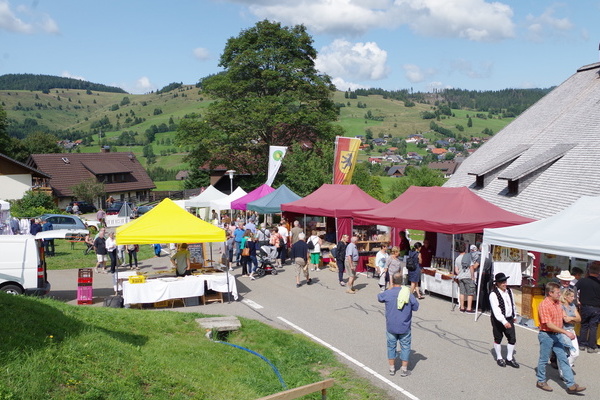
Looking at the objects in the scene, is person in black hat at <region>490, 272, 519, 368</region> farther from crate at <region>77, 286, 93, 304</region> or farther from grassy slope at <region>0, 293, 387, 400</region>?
crate at <region>77, 286, 93, 304</region>

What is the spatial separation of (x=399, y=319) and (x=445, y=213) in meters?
7.64

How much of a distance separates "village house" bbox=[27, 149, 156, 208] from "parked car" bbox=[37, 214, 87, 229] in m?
24.8

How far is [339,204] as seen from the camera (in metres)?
21.6

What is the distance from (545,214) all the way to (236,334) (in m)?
9.97

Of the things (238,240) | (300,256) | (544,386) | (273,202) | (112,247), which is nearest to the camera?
(544,386)

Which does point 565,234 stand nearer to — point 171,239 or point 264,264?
point 171,239

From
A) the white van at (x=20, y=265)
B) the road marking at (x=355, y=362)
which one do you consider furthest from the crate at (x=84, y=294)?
the road marking at (x=355, y=362)

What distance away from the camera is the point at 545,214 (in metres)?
16.2

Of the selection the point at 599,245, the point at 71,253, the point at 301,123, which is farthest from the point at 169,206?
the point at 301,123

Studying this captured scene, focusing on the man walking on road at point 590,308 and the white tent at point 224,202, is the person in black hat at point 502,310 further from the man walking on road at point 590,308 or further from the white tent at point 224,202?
the white tent at point 224,202

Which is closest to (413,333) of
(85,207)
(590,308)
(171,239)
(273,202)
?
(590,308)

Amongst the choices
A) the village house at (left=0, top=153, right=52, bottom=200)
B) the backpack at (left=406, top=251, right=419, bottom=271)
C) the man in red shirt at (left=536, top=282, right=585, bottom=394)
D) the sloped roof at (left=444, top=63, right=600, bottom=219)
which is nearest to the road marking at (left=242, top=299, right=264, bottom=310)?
the backpack at (left=406, top=251, right=419, bottom=271)

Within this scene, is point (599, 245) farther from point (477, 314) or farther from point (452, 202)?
point (452, 202)

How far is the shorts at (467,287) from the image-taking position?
13.9 m
